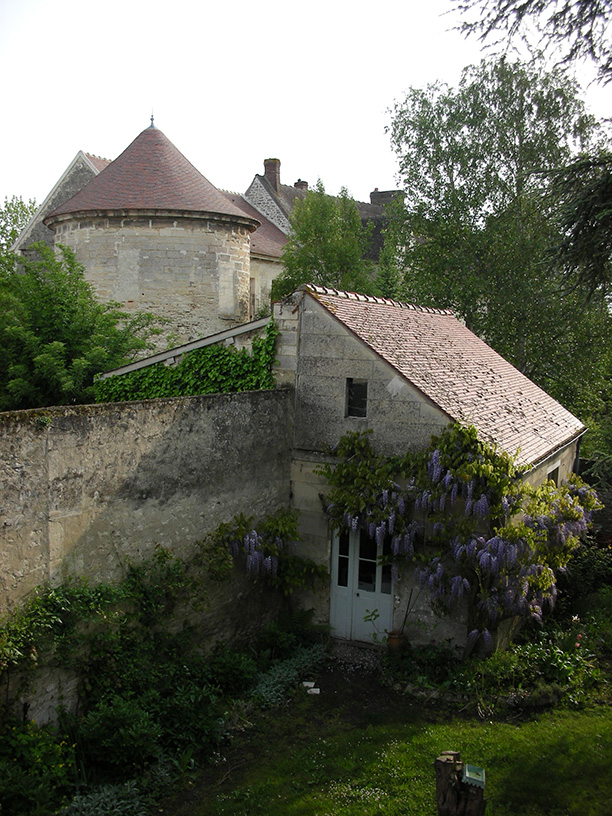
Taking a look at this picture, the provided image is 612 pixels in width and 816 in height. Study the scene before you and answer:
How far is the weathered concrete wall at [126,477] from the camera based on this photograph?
6.16 metres

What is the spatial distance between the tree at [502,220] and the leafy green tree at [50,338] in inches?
453

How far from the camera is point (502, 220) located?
69.0ft

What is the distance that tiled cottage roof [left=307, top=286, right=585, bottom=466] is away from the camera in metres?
9.64

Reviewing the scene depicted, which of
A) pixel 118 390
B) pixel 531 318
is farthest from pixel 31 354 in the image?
pixel 531 318

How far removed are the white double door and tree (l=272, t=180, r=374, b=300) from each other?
17148 mm

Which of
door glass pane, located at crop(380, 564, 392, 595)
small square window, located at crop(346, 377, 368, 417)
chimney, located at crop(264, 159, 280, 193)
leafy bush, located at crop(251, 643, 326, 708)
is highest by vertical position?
chimney, located at crop(264, 159, 280, 193)

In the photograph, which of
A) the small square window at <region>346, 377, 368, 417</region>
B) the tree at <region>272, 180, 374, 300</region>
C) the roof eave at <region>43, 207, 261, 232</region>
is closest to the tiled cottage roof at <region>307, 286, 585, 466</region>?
the small square window at <region>346, 377, 368, 417</region>

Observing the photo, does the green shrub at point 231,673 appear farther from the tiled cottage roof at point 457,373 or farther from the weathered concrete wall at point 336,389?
the tiled cottage roof at point 457,373

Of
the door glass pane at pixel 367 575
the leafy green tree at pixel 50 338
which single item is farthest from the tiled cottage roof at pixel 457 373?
the leafy green tree at pixel 50 338

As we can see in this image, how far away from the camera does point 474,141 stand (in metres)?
21.4

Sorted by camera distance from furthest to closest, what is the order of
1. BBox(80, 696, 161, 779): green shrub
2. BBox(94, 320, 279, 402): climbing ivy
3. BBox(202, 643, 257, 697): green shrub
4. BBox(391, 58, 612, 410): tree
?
BBox(391, 58, 612, 410): tree
BBox(94, 320, 279, 402): climbing ivy
BBox(202, 643, 257, 697): green shrub
BBox(80, 696, 161, 779): green shrub

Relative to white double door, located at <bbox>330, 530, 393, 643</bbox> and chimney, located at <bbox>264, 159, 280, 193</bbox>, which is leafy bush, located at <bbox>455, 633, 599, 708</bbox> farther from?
chimney, located at <bbox>264, 159, 280, 193</bbox>

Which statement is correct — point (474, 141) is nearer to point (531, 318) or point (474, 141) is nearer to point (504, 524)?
point (531, 318)

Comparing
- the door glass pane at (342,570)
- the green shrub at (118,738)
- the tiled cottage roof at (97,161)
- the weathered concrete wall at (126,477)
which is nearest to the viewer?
the weathered concrete wall at (126,477)
